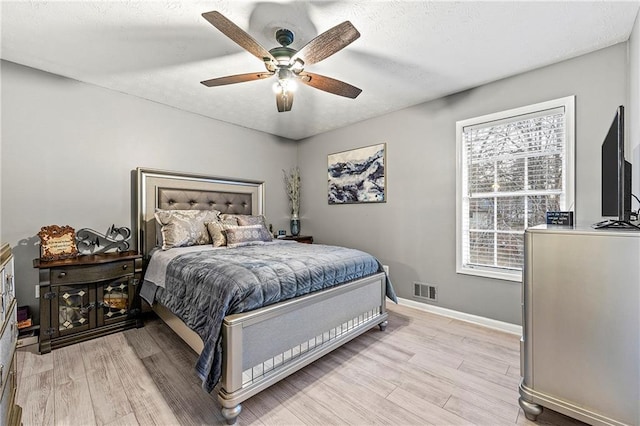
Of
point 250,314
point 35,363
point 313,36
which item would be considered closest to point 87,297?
point 35,363

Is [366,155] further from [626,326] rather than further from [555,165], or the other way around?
[626,326]

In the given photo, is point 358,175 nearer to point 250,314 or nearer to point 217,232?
point 217,232

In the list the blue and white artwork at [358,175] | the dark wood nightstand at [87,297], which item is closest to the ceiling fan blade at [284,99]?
the blue and white artwork at [358,175]

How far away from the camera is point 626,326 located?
50.8 inches

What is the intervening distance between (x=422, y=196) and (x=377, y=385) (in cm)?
219

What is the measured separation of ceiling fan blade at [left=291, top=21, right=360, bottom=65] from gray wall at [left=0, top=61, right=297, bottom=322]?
2199mm

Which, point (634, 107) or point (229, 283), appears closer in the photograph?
point (229, 283)

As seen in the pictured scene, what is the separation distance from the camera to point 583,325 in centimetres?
139

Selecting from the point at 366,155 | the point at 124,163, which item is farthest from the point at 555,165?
the point at 124,163

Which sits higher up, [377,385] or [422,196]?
[422,196]

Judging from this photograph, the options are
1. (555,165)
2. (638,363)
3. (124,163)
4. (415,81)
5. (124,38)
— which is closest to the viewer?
(638,363)

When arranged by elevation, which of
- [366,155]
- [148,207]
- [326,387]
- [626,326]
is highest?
[366,155]

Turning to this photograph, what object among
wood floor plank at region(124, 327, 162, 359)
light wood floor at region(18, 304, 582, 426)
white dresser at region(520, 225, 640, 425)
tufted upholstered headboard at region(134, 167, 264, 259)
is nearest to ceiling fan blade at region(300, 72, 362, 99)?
white dresser at region(520, 225, 640, 425)

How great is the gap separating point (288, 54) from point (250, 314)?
5.97ft
